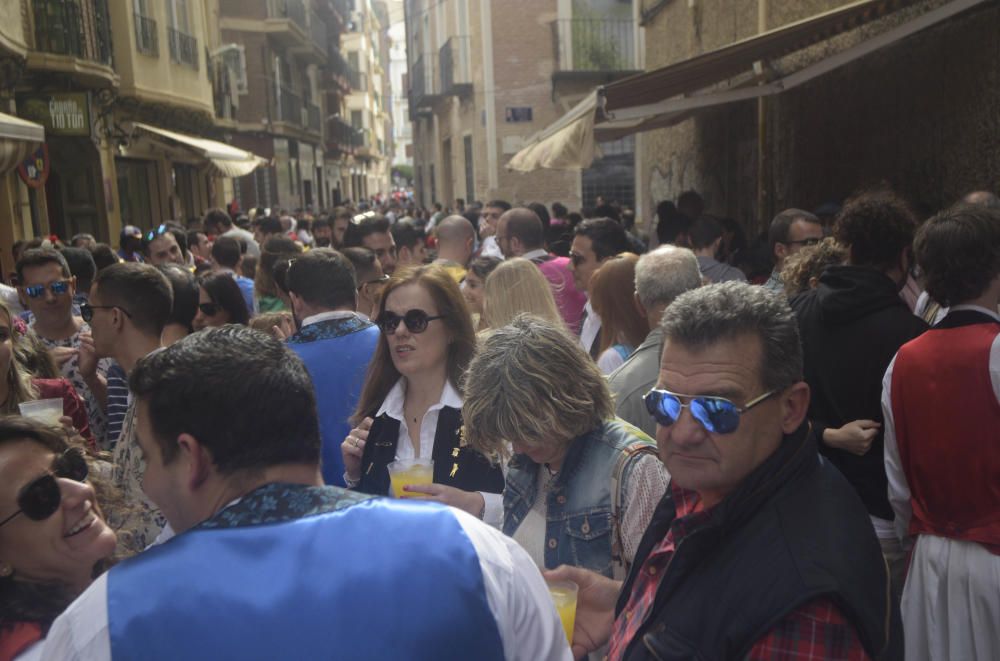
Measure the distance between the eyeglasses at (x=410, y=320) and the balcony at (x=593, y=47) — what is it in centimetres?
2039

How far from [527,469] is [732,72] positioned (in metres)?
7.04

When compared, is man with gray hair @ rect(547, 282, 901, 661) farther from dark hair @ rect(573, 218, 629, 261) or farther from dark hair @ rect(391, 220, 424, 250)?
dark hair @ rect(391, 220, 424, 250)

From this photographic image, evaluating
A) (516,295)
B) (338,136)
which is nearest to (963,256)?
(516,295)

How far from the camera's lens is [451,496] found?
255cm

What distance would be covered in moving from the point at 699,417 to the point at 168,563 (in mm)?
1045

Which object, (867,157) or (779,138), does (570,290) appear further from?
(779,138)

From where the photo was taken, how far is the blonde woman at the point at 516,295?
14.1 ft

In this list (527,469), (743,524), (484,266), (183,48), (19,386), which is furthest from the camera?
(183,48)

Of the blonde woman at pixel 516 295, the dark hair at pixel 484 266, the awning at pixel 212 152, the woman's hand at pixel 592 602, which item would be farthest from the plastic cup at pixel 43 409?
the awning at pixel 212 152

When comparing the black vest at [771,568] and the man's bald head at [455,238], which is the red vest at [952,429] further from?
the man's bald head at [455,238]

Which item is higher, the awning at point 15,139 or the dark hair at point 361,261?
the awning at point 15,139

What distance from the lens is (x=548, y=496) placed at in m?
2.42

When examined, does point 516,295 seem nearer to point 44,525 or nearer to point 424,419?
point 424,419

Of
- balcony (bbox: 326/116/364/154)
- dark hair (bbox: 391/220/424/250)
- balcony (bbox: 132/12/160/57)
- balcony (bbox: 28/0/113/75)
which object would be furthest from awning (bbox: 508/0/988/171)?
balcony (bbox: 326/116/364/154)
